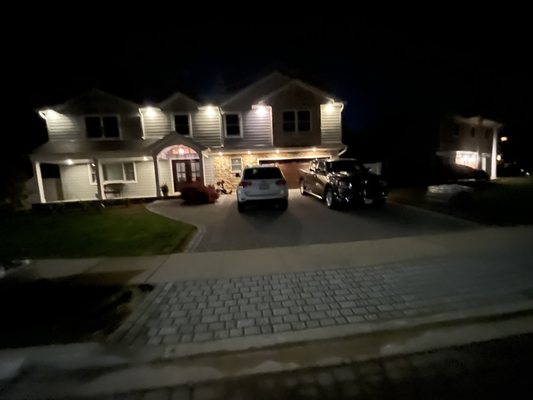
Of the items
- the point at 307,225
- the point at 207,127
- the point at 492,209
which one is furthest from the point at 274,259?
the point at 207,127

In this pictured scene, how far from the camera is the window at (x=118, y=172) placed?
64.8 feet

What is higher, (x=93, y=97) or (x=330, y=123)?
(x=93, y=97)

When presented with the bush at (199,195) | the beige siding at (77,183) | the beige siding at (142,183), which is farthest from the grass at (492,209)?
the beige siding at (77,183)

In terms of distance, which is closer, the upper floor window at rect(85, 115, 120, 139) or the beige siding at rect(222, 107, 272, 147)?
the upper floor window at rect(85, 115, 120, 139)

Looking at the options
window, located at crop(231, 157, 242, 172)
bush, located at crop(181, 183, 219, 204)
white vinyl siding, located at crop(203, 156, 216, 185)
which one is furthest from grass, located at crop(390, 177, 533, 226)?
white vinyl siding, located at crop(203, 156, 216, 185)

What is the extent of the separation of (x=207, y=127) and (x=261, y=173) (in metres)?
9.12

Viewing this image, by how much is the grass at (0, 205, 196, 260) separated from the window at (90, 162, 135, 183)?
6.56 metres

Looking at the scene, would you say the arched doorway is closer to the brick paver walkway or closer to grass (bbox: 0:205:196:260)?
grass (bbox: 0:205:196:260)

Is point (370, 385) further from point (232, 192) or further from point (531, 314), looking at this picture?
point (232, 192)

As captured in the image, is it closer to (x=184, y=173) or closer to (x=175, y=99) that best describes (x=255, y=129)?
(x=175, y=99)

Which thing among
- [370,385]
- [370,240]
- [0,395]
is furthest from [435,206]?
[0,395]

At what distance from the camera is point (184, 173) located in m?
19.6

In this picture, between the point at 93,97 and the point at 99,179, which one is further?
the point at 93,97

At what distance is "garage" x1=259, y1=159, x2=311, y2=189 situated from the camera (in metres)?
20.2
